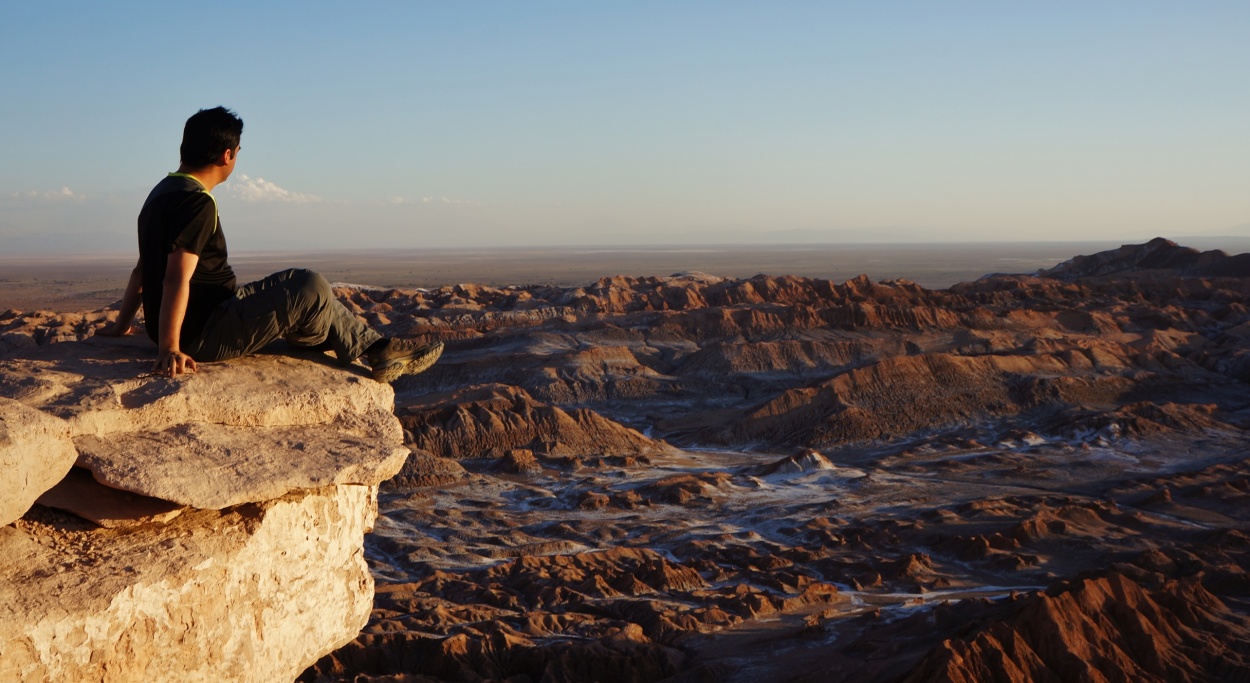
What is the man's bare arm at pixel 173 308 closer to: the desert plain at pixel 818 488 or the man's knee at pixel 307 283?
the man's knee at pixel 307 283

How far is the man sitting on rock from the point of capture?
4602mm

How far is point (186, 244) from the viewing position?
4578 millimetres

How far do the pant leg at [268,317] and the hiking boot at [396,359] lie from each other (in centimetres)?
30

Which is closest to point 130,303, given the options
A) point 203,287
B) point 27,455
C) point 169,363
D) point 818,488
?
point 203,287

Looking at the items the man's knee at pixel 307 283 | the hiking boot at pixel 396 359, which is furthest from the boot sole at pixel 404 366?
the man's knee at pixel 307 283

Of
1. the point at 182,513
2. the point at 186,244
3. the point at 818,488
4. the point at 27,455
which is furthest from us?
the point at 818,488

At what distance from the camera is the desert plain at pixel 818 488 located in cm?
1160

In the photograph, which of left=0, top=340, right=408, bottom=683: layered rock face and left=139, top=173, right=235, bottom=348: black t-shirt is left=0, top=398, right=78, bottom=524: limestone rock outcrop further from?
left=139, top=173, right=235, bottom=348: black t-shirt

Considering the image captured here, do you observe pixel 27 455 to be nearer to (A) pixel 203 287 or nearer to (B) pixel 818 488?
(A) pixel 203 287

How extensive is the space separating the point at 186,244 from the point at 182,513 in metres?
1.05

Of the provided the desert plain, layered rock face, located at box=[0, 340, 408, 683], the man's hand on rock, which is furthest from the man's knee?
the desert plain

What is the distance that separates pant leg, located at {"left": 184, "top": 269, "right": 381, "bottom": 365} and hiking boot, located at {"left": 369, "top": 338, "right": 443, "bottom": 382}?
0.99 feet

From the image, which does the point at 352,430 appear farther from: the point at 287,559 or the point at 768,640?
the point at 768,640

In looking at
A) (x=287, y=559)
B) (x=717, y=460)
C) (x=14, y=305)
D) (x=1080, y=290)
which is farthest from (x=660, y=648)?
(x=14, y=305)
